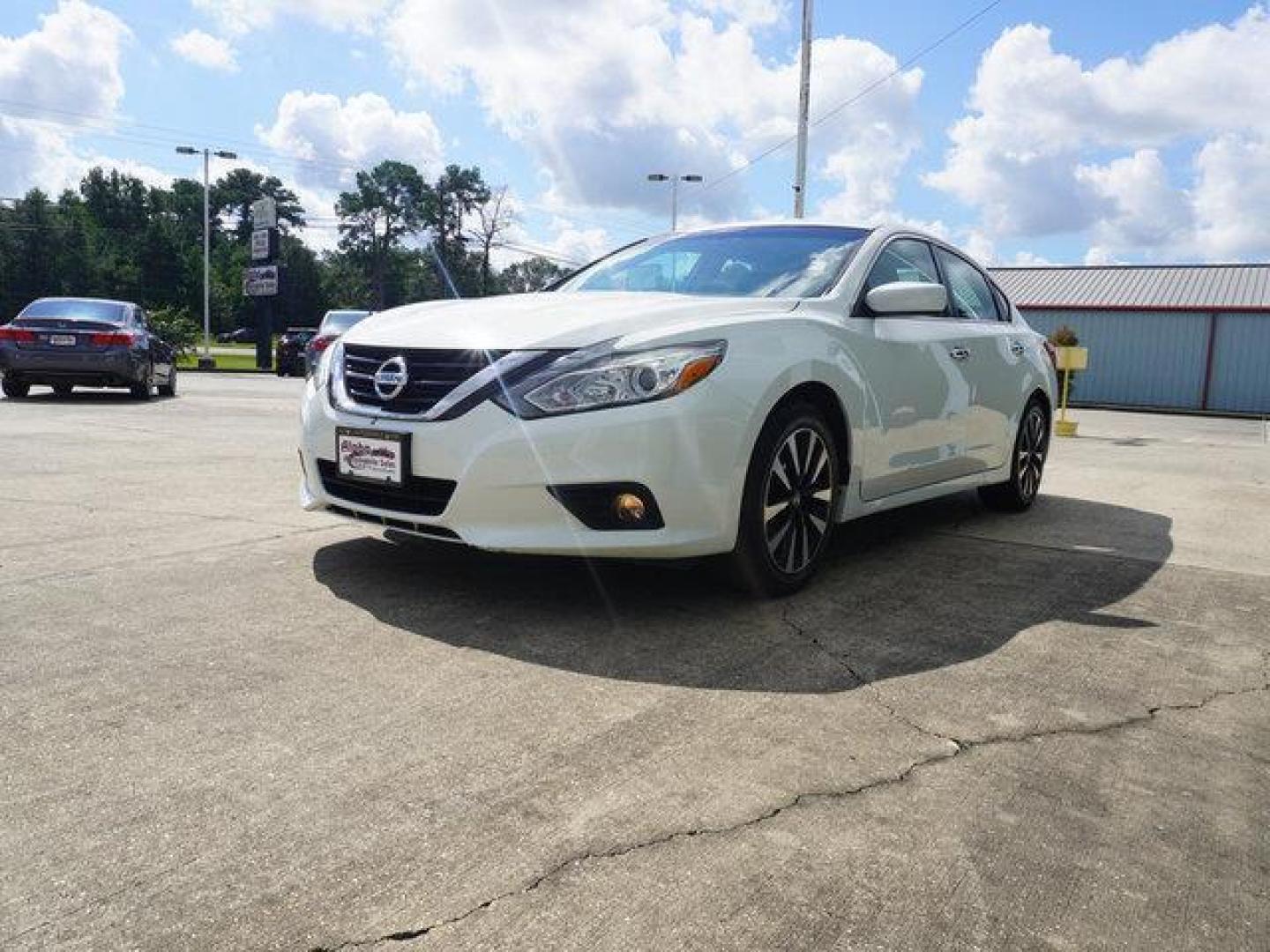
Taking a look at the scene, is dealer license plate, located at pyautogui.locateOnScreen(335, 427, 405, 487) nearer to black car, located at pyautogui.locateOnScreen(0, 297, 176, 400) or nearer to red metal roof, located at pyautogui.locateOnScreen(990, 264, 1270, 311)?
black car, located at pyautogui.locateOnScreen(0, 297, 176, 400)

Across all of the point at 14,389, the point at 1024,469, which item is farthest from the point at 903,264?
the point at 14,389

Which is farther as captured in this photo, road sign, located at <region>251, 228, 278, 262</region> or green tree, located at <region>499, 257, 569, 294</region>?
green tree, located at <region>499, 257, 569, 294</region>

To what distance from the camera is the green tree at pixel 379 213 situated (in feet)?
350

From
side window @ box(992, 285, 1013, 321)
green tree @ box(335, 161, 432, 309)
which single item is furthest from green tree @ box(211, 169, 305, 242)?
side window @ box(992, 285, 1013, 321)

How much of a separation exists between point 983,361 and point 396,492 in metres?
3.35

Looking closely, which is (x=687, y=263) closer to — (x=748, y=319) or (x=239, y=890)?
(x=748, y=319)

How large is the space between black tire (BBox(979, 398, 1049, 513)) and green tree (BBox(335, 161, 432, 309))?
10532 cm

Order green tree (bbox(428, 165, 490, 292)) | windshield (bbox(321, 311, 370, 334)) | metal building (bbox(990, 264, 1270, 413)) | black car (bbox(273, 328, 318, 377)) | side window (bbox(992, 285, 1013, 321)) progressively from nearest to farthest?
side window (bbox(992, 285, 1013, 321)), windshield (bbox(321, 311, 370, 334)), black car (bbox(273, 328, 318, 377)), metal building (bbox(990, 264, 1270, 413)), green tree (bbox(428, 165, 490, 292))

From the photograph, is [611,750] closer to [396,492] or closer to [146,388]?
[396,492]

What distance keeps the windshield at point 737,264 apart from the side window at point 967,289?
943mm

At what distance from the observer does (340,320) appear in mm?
18203

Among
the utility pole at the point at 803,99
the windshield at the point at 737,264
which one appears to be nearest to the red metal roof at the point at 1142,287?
the utility pole at the point at 803,99

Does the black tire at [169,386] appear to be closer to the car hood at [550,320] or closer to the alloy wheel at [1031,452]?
the car hood at [550,320]

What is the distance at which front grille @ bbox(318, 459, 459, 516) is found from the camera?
11.7 ft
